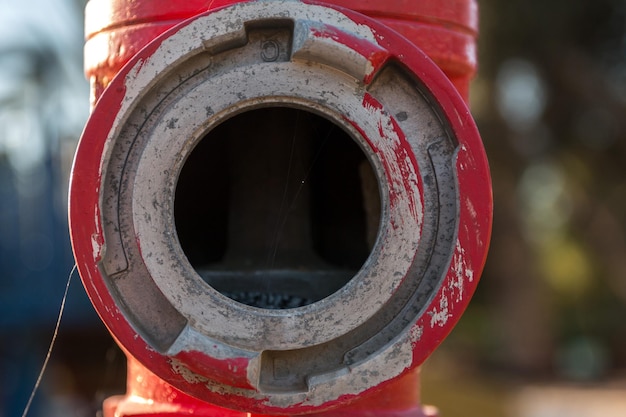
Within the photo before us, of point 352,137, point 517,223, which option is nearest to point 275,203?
point 352,137

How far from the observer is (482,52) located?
10.6 m

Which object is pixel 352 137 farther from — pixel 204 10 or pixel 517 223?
pixel 517 223

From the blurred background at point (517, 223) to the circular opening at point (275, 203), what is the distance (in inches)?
118

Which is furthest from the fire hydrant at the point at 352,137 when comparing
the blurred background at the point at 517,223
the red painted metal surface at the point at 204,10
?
the blurred background at the point at 517,223

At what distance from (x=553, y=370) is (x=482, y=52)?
4.90m

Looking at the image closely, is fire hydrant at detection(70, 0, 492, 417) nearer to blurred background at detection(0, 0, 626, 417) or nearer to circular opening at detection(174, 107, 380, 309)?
circular opening at detection(174, 107, 380, 309)

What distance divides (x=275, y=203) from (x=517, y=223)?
1039cm

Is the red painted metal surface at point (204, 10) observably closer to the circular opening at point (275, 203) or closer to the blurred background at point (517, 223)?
the circular opening at point (275, 203)

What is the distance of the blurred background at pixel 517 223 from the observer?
16.4ft

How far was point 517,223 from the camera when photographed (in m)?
12.0

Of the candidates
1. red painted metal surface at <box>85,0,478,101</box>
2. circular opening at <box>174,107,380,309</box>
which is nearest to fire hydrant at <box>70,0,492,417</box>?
red painted metal surface at <box>85,0,478,101</box>

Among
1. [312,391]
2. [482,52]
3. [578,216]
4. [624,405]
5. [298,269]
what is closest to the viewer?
[312,391]

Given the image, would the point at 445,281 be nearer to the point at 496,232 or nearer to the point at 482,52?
the point at 482,52

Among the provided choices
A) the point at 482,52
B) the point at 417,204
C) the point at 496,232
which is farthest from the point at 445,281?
the point at 496,232
